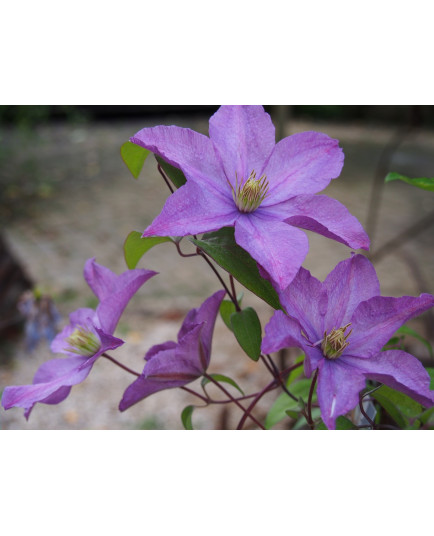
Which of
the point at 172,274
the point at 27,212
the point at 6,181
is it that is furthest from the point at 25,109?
the point at 172,274

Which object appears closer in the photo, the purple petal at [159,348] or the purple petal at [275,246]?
the purple petal at [275,246]

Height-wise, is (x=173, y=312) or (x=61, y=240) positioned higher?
(x=61, y=240)

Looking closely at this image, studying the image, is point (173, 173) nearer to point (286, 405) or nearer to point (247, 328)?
point (247, 328)

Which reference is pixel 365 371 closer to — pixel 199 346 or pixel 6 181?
pixel 199 346

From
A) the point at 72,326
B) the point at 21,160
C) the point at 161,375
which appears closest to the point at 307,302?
the point at 161,375

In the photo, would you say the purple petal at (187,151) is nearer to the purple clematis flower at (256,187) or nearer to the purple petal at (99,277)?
the purple clematis flower at (256,187)

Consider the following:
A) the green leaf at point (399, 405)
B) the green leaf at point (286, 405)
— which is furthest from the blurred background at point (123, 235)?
the green leaf at point (399, 405)
